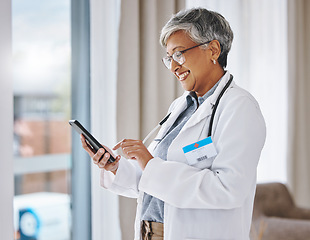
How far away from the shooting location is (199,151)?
146 centimetres

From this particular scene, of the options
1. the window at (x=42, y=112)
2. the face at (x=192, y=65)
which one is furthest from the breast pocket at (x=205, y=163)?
the window at (x=42, y=112)

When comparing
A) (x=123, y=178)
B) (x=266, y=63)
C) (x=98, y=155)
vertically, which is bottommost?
(x=123, y=178)

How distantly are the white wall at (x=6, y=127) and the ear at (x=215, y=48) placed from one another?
1.07 meters

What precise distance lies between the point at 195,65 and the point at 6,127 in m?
1.04

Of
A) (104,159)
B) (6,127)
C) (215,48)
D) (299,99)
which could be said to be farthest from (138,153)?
(299,99)

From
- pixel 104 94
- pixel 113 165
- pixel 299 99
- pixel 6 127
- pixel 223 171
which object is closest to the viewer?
pixel 223 171

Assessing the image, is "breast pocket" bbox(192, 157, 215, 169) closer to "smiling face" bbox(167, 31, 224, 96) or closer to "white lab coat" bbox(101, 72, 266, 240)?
"white lab coat" bbox(101, 72, 266, 240)

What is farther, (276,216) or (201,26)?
(276,216)

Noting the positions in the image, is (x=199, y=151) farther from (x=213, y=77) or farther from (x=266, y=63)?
(x=266, y=63)

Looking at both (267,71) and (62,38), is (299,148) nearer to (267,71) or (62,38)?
(267,71)

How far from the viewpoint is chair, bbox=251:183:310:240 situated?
2791mm

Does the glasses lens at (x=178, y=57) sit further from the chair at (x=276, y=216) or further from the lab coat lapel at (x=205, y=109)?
the chair at (x=276, y=216)

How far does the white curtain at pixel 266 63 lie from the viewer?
367 centimetres

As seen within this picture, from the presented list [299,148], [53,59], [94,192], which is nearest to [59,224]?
[94,192]
